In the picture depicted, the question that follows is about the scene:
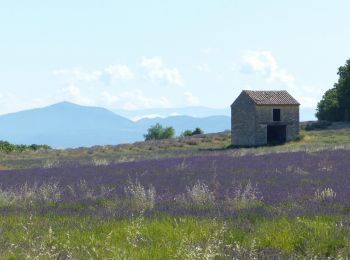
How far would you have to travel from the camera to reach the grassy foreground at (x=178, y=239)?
624 centimetres

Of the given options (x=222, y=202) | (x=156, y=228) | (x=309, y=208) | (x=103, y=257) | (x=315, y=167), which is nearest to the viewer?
(x=103, y=257)

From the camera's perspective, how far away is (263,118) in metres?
57.7

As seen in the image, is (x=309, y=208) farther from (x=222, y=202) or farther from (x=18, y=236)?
(x=18, y=236)

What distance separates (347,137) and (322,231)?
51.7m

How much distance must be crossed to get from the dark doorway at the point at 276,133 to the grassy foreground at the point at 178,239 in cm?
5146

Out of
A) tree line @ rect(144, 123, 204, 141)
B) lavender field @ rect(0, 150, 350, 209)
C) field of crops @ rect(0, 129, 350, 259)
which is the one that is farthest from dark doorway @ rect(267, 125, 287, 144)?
field of crops @ rect(0, 129, 350, 259)

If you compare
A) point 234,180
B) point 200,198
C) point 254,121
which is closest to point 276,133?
point 254,121

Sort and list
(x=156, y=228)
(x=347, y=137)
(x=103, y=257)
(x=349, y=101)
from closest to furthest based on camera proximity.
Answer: (x=103, y=257) < (x=156, y=228) < (x=347, y=137) < (x=349, y=101)

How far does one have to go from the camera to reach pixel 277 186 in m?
12.2

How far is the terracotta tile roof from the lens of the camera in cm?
5801

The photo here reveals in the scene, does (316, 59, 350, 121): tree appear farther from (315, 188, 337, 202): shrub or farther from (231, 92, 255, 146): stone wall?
(315, 188, 337, 202): shrub

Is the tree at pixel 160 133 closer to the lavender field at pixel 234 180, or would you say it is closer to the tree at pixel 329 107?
the tree at pixel 329 107

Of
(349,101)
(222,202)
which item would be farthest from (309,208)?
(349,101)

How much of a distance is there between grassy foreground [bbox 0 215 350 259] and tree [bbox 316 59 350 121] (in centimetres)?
6952
